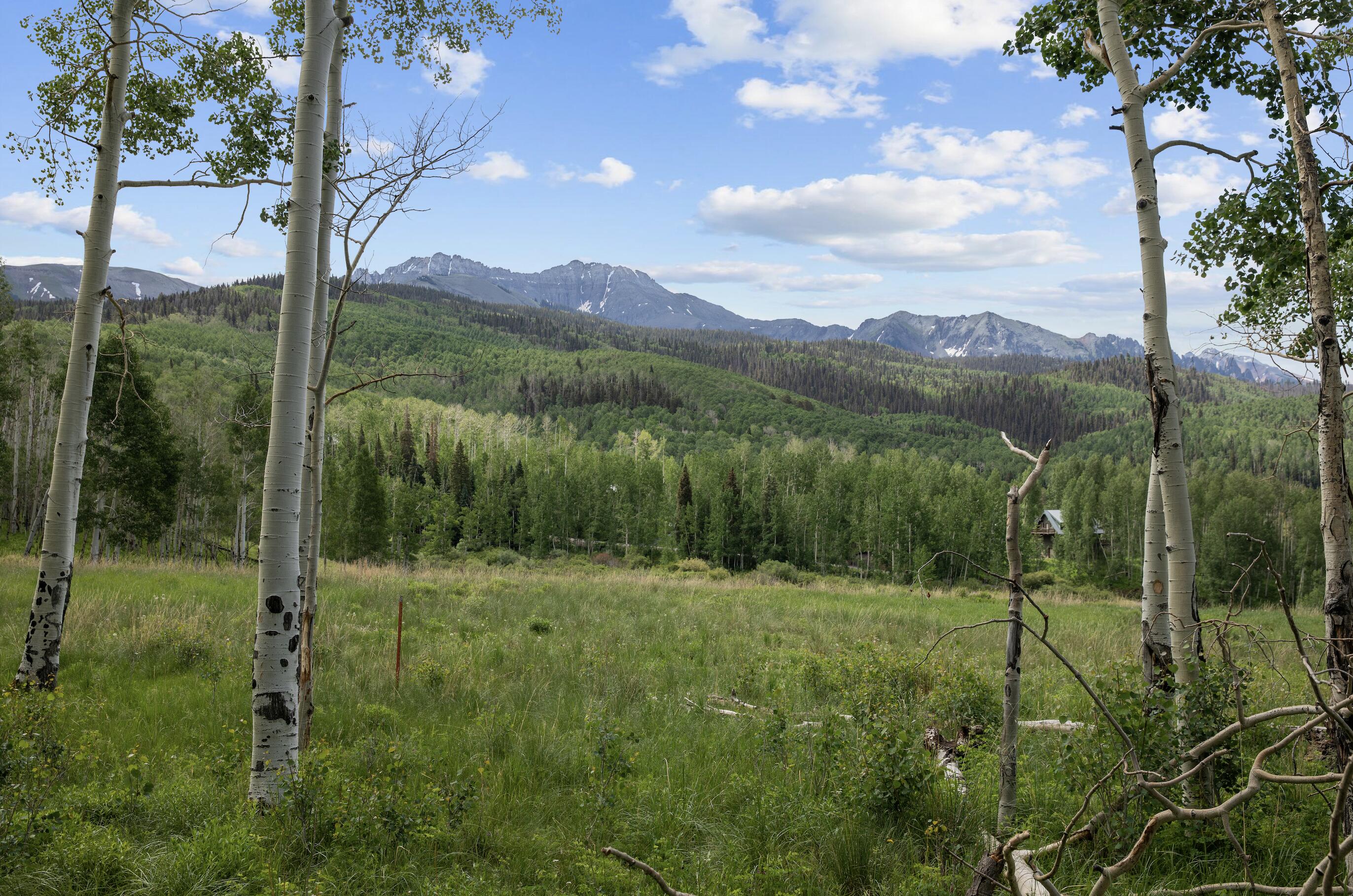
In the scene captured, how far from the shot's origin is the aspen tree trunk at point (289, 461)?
4.45 meters

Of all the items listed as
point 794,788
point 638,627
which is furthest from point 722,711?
point 638,627

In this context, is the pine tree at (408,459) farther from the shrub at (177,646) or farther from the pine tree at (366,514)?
the shrub at (177,646)

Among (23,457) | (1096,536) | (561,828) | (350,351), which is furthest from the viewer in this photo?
(350,351)

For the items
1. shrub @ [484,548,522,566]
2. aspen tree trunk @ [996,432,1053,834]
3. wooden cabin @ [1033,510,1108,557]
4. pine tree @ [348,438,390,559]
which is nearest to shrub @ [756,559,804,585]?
shrub @ [484,548,522,566]

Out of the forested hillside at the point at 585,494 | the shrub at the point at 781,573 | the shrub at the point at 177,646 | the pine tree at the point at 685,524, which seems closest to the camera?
the shrub at the point at 177,646

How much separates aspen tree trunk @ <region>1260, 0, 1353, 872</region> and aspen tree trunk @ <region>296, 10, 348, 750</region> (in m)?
7.02

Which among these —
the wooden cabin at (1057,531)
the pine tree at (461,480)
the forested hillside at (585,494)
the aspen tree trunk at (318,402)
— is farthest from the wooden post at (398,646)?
the pine tree at (461,480)

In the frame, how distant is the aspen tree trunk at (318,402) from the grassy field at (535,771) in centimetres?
58

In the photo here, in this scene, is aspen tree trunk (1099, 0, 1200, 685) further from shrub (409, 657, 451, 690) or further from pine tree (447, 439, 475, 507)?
pine tree (447, 439, 475, 507)

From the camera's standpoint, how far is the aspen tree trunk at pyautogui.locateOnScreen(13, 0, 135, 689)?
20.6 feet

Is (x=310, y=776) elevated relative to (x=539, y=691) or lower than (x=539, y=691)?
elevated

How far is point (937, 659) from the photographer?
938cm

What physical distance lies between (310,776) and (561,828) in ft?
5.46

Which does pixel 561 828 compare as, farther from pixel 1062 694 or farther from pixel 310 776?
pixel 1062 694
